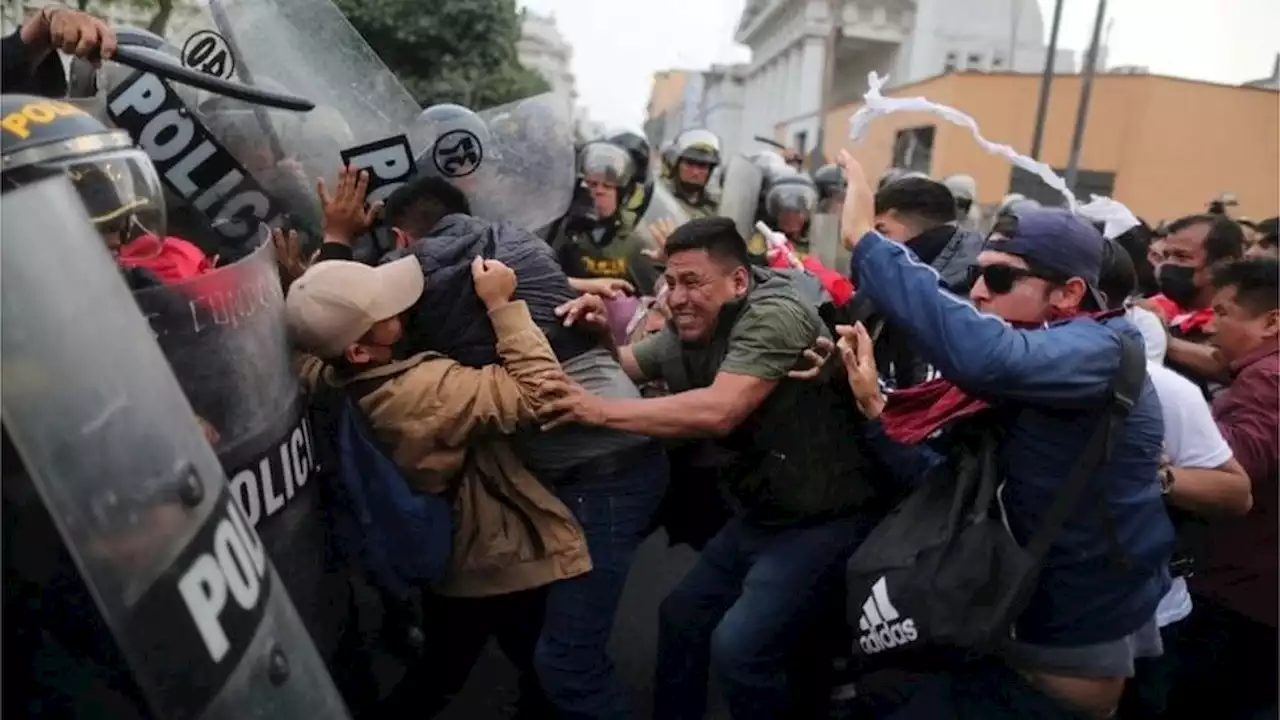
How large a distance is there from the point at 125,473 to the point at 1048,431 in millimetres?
1683

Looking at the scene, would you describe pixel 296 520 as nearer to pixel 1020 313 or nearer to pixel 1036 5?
pixel 1020 313

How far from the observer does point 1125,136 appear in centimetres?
2166

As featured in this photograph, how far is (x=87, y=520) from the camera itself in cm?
99

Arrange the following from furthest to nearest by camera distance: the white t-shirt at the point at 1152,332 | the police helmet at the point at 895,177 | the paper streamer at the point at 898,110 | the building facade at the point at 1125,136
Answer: the building facade at the point at 1125,136, the police helmet at the point at 895,177, the white t-shirt at the point at 1152,332, the paper streamer at the point at 898,110

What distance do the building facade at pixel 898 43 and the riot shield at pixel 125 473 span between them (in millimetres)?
37988

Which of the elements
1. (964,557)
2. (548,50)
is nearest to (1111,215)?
(964,557)

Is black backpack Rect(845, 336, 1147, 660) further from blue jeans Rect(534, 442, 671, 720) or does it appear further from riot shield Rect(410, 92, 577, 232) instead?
riot shield Rect(410, 92, 577, 232)

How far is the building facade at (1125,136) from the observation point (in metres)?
20.1

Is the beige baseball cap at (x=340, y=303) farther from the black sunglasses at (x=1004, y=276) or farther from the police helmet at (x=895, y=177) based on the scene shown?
the police helmet at (x=895, y=177)

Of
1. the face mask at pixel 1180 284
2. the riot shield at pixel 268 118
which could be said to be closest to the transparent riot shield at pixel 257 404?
the riot shield at pixel 268 118

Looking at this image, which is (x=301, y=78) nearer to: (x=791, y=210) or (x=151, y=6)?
(x=791, y=210)

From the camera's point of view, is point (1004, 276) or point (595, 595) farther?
point (595, 595)

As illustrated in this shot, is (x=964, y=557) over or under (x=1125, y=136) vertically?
over

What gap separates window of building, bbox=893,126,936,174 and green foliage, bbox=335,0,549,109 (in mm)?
8843
